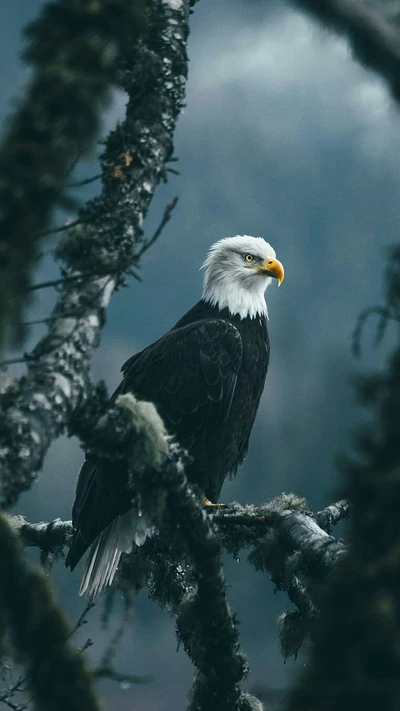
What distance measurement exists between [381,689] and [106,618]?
25.2 inches

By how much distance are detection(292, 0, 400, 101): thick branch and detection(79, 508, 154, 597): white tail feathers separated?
3.97 m

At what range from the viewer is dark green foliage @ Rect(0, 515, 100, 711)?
204cm

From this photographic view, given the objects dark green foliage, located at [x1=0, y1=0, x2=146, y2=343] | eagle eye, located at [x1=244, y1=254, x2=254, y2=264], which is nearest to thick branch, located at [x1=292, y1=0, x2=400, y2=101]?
dark green foliage, located at [x1=0, y1=0, x2=146, y2=343]

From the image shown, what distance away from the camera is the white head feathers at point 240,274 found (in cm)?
724

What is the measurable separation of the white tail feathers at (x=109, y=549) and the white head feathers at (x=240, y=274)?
1.96 m

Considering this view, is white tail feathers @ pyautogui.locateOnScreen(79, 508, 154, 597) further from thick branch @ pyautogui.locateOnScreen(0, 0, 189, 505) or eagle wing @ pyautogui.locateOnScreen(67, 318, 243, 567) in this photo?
thick branch @ pyautogui.locateOnScreen(0, 0, 189, 505)

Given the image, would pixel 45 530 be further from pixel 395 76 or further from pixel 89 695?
pixel 395 76

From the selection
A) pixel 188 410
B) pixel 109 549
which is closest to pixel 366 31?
pixel 188 410

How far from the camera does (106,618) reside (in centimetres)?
200

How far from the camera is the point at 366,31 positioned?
236cm

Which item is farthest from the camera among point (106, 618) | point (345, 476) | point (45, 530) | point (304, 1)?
point (45, 530)

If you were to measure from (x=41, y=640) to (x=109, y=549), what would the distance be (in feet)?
12.8

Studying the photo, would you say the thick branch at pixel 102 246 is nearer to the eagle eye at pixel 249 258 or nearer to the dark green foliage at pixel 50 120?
the dark green foliage at pixel 50 120

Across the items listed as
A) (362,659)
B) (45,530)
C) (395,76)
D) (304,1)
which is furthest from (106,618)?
(45,530)
